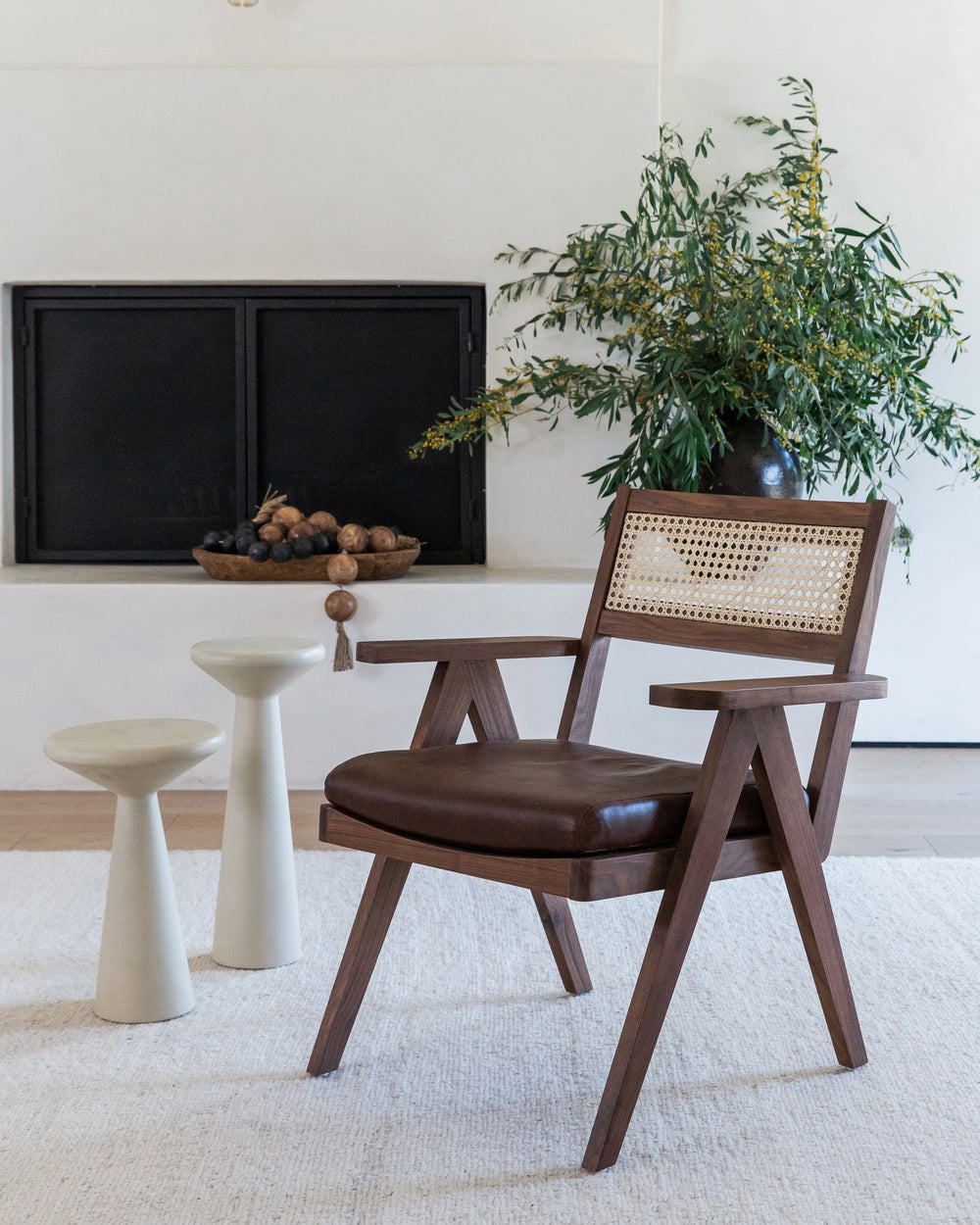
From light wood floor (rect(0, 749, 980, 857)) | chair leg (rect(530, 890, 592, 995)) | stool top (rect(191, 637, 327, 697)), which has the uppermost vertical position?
stool top (rect(191, 637, 327, 697))

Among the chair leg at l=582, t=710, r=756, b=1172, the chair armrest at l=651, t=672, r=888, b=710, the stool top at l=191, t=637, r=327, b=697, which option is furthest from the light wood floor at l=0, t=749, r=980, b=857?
the chair leg at l=582, t=710, r=756, b=1172

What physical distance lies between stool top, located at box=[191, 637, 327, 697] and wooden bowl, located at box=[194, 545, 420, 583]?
1.19m

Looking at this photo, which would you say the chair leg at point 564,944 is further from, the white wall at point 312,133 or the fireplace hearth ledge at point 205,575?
the white wall at point 312,133

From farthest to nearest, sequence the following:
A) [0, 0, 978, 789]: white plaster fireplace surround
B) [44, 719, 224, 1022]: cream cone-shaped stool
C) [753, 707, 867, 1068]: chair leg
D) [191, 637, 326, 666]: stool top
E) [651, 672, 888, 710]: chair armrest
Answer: [0, 0, 978, 789]: white plaster fireplace surround → [191, 637, 326, 666]: stool top → [44, 719, 224, 1022]: cream cone-shaped stool → [753, 707, 867, 1068]: chair leg → [651, 672, 888, 710]: chair armrest

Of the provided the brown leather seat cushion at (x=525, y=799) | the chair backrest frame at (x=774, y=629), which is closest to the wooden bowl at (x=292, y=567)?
the chair backrest frame at (x=774, y=629)

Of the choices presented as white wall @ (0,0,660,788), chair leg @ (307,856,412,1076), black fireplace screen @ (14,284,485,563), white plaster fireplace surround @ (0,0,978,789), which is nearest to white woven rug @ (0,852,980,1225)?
chair leg @ (307,856,412,1076)

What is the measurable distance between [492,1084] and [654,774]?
19.9 inches

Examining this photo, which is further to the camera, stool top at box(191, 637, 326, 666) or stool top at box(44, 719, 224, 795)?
stool top at box(191, 637, 326, 666)

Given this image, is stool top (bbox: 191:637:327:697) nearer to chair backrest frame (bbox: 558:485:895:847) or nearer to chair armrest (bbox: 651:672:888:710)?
chair backrest frame (bbox: 558:485:895:847)

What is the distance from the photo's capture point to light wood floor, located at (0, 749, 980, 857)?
293 cm

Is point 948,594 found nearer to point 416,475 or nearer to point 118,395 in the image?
point 416,475

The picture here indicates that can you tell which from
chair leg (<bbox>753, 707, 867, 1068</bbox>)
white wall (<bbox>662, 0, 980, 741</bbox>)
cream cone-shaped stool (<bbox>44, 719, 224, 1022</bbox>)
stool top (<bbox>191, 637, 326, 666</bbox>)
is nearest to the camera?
chair leg (<bbox>753, 707, 867, 1068</bbox>)

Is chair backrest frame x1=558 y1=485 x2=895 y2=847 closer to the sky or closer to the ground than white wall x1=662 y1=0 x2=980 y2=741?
closer to the ground

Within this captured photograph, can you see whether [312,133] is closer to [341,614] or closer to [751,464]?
[341,614]
